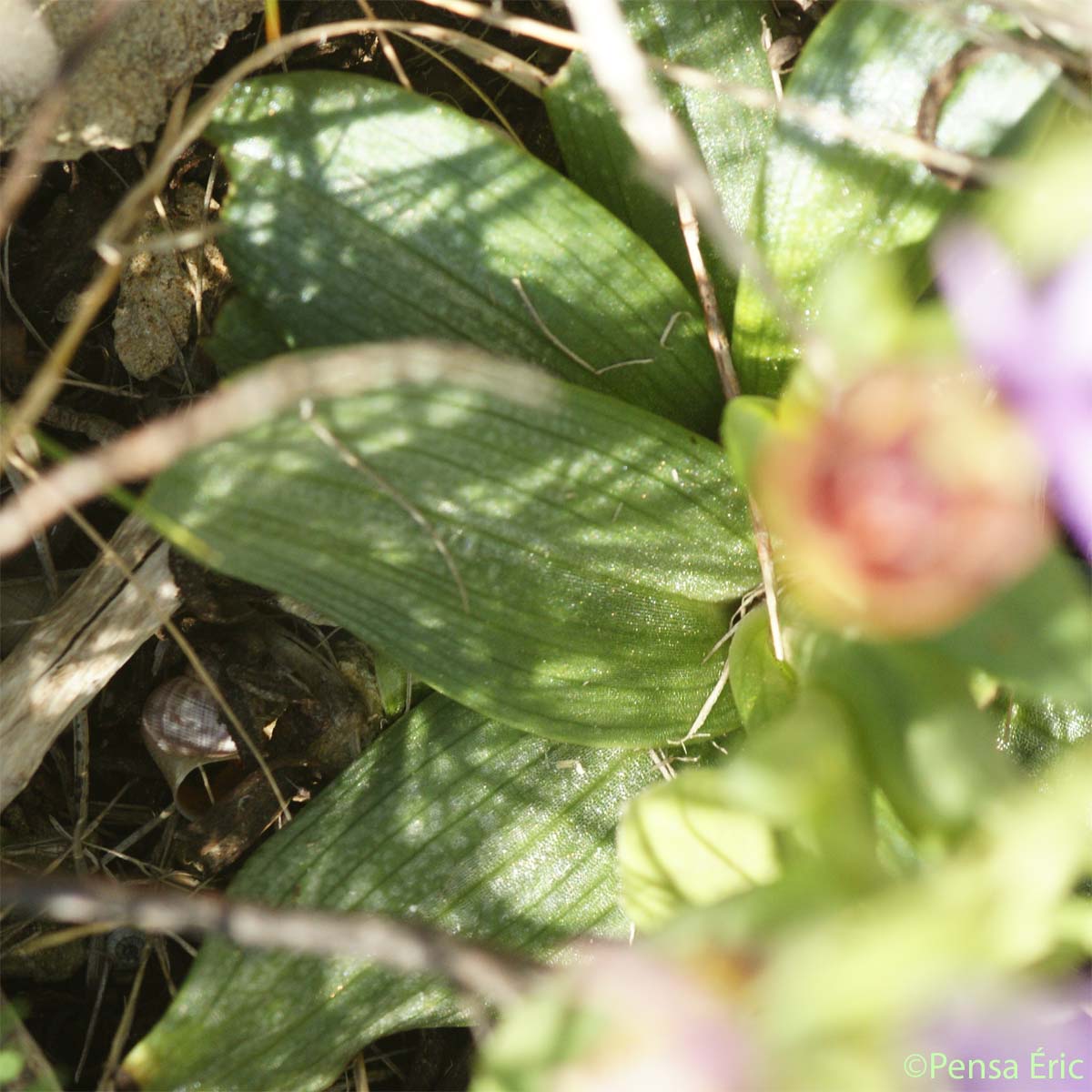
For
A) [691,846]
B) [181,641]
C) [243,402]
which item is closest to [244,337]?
[181,641]

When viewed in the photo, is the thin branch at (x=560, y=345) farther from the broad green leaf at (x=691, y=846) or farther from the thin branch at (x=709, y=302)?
the broad green leaf at (x=691, y=846)

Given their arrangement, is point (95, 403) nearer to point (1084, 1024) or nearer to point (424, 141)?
point (424, 141)

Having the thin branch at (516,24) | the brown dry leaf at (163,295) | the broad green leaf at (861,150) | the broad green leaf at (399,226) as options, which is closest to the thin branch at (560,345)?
the broad green leaf at (399,226)

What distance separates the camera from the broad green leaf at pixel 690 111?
1140 millimetres

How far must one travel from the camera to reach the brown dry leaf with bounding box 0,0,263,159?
106 cm

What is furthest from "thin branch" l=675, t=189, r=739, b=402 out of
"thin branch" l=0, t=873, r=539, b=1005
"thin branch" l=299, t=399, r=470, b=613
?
"thin branch" l=0, t=873, r=539, b=1005

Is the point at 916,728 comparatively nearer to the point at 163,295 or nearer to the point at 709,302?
the point at 709,302

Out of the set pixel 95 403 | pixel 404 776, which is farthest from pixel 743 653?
pixel 95 403

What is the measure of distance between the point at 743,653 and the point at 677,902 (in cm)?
25

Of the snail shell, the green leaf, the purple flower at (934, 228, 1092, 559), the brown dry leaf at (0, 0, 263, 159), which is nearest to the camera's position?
the purple flower at (934, 228, 1092, 559)

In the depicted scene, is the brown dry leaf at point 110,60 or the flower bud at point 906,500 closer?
the flower bud at point 906,500

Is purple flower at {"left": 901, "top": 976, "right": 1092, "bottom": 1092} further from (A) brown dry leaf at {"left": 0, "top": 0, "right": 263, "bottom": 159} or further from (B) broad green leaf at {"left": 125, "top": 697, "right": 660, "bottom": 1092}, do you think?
(A) brown dry leaf at {"left": 0, "top": 0, "right": 263, "bottom": 159}

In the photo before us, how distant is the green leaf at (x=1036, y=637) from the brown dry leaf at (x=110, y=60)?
89 centimetres

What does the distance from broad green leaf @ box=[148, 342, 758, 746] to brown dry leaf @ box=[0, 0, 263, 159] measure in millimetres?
378
